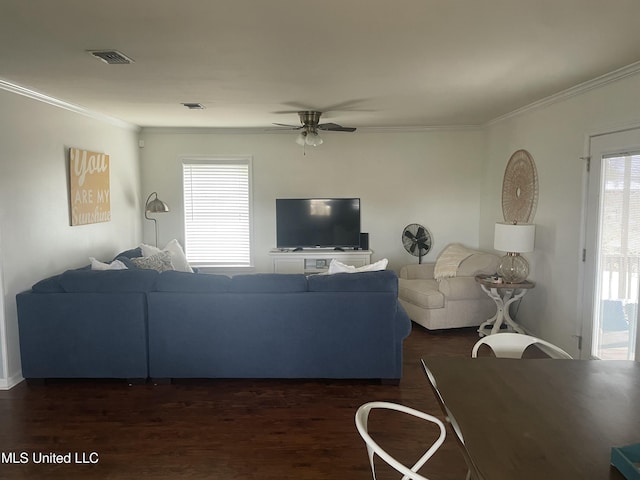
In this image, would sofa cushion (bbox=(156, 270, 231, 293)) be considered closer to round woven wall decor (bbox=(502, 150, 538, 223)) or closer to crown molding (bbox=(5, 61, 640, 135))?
crown molding (bbox=(5, 61, 640, 135))

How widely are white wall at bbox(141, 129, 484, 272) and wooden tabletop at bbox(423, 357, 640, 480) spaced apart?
467cm

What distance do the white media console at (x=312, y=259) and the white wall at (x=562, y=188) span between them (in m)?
2.24

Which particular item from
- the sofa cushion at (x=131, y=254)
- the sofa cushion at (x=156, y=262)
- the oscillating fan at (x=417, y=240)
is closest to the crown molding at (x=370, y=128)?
the oscillating fan at (x=417, y=240)

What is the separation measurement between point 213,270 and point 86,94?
3.23 metres

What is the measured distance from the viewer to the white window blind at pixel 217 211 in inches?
261

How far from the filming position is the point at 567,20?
7.75ft

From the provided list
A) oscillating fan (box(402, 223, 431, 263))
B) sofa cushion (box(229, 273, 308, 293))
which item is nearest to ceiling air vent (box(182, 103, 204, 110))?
sofa cushion (box(229, 273, 308, 293))

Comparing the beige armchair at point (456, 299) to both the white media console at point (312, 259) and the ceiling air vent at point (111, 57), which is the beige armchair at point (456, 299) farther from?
the ceiling air vent at point (111, 57)

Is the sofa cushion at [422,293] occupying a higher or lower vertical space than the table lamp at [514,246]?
lower

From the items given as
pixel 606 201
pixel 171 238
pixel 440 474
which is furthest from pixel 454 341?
pixel 171 238

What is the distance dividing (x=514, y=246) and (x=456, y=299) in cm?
98

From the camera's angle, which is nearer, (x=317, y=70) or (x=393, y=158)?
(x=317, y=70)

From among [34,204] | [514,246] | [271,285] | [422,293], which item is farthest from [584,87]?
[34,204]

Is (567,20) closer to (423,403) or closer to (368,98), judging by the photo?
(368,98)
